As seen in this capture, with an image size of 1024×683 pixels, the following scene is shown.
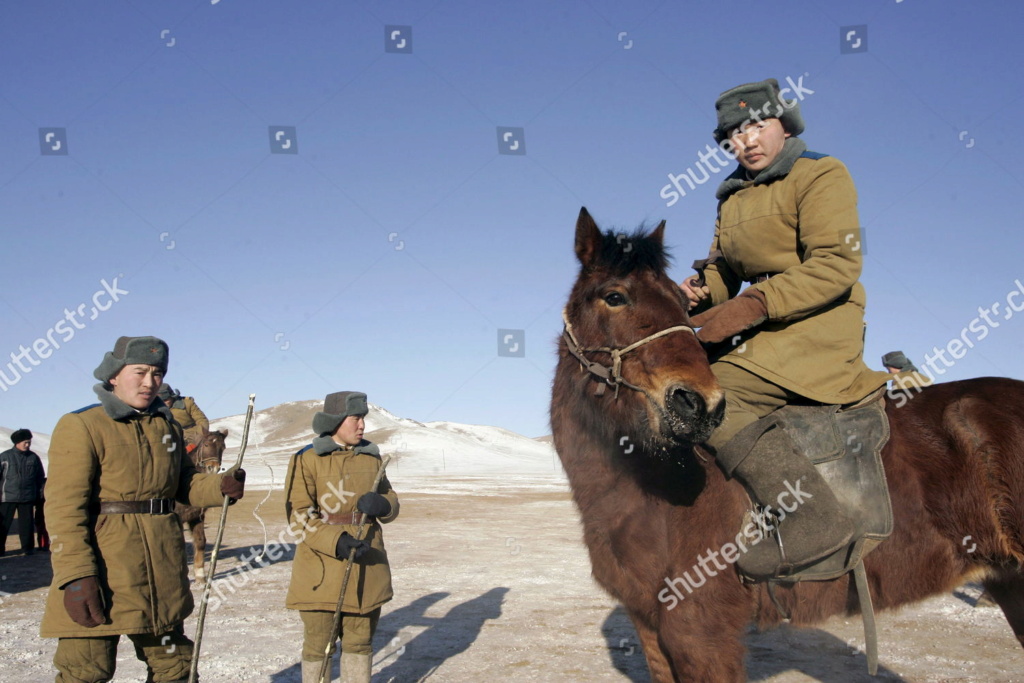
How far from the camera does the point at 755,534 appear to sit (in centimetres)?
313

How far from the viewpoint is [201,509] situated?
34.0ft

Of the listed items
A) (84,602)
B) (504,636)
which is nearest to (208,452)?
(504,636)

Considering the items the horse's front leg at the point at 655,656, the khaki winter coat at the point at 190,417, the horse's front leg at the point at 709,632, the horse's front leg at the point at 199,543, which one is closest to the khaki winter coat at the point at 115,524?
the horse's front leg at the point at 655,656

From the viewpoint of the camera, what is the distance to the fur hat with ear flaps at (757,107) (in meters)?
3.44

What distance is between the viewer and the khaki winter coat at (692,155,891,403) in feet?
10.3

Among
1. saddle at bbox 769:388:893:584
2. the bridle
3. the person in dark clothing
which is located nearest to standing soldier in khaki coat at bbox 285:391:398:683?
the bridle

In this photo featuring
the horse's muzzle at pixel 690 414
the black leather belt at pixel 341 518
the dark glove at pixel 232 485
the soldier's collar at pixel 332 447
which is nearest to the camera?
the horse's muzzle at pixel 690 414

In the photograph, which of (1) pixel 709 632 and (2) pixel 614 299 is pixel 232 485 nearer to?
(2) pixel 614 299

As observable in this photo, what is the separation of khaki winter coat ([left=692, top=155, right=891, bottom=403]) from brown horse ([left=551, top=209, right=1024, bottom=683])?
43 cm

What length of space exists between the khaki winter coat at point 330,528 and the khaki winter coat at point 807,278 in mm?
3067

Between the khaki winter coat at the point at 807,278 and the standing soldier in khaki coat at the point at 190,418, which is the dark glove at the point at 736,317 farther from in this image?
the standing soldier in khaki coat at the point at 190,418

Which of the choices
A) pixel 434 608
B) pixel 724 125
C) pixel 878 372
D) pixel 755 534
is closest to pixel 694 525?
pixel 755 534

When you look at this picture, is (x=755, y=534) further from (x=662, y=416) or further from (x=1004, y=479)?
(x=1004, y=479)

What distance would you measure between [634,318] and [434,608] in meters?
6.64
